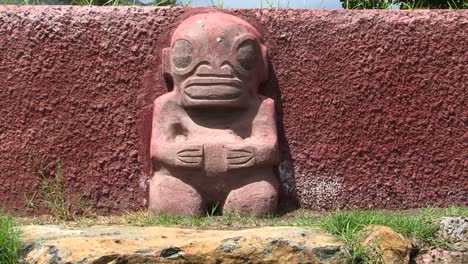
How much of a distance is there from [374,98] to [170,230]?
5.01 ft

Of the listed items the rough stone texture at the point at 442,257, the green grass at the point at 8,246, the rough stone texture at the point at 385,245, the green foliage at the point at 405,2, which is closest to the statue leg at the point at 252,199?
the rough stone texture at the point at 385,245

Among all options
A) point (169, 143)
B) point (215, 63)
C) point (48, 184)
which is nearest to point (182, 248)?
point (169, 143)

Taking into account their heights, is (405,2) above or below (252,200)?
above

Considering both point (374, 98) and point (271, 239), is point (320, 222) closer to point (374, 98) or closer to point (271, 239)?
point (271, 239)

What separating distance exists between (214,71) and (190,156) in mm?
466

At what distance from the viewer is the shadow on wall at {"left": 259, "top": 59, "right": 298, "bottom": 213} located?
13.3ft

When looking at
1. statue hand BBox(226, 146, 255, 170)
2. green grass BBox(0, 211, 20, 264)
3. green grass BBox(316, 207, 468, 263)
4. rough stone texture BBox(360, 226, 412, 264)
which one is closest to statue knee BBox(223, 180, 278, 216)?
statue hand BBox(226, 146, 255, 170)

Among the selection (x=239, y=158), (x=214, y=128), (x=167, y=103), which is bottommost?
(x=239, y=158)

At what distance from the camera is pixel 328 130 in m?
4.09

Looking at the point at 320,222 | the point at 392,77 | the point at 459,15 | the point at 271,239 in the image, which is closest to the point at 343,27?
the point at 392,77

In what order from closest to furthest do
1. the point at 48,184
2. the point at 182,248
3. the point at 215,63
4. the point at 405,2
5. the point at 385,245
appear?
the point at 182,248 < the point at 385,245 < the point at 215,63 < the point at 48,184 < the point at 405,2

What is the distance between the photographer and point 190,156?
376cm

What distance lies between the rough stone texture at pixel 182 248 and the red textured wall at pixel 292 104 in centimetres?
98

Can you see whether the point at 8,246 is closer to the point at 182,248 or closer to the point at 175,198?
the point at 182,248
